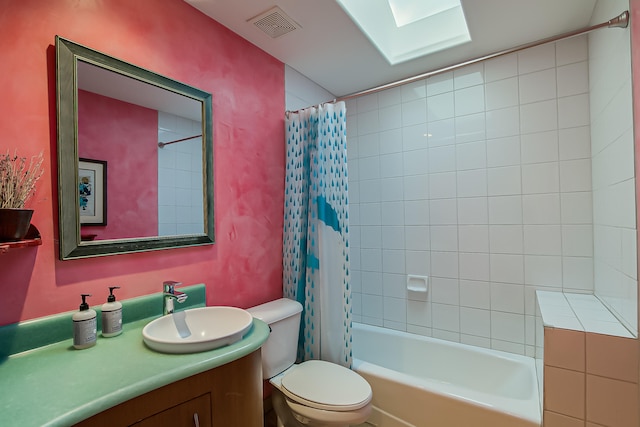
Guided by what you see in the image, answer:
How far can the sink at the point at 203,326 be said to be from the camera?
1.13 meters

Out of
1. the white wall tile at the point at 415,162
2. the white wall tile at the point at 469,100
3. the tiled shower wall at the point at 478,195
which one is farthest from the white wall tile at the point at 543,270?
the white wall tile at the point at 469,100

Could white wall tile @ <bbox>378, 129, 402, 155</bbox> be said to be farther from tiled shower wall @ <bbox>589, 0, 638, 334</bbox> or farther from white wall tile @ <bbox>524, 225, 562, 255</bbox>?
tiled shower wall @ <bbox>589, 0, 638, 334</bbox>

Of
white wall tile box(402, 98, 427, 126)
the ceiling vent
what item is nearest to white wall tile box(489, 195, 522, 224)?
white wall tile box(402, 98, 427, 126)

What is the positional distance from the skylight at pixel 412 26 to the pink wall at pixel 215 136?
70 centimetres

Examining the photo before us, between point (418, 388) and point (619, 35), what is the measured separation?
1916 mm

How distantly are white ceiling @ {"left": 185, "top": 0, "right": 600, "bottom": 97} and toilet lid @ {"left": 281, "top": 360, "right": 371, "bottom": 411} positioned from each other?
6.48 ft

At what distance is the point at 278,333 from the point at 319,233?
2.11 feet

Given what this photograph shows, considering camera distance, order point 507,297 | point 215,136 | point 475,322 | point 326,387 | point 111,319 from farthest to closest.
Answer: point 475,322
point 507,297
point 215,136
point 326,387
point 111,319

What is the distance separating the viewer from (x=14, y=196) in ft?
3.16

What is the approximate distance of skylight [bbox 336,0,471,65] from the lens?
195 centimetres

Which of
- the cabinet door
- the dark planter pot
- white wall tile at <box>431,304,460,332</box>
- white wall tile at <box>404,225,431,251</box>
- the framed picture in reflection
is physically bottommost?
white wall tile at <box>431,304,460,332</box>

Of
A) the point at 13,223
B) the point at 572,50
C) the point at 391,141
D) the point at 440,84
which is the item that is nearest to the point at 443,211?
the point at 391,141

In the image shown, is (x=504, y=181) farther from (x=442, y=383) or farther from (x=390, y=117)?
(x=442, y=383)

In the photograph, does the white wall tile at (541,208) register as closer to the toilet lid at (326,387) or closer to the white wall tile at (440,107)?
the white wall tile at (440,107)
